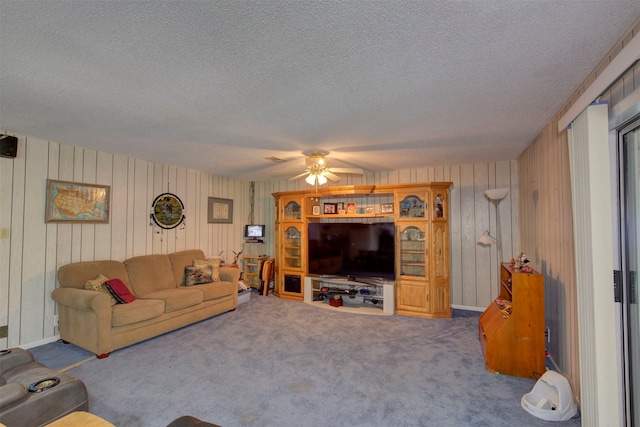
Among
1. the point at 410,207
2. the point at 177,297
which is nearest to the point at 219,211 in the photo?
the point at 177,297

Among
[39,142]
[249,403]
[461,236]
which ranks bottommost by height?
[249,403]

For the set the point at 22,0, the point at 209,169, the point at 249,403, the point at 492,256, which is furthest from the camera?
the point at 209,169

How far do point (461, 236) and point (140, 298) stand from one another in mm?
4906

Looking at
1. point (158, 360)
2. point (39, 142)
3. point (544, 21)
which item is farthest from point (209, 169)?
point (544, 21)

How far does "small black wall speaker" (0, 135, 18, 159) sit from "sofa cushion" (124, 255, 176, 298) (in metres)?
1.78

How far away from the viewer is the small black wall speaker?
3141 millimetres

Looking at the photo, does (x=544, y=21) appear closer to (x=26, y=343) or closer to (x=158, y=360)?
(x=158, y=360)

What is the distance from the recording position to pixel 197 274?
4.70 meters

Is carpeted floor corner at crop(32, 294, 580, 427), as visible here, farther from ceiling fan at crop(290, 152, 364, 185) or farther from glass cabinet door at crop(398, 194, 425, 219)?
ceiling fan at crop(290, 152, 364, 185)

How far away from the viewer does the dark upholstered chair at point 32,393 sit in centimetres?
171

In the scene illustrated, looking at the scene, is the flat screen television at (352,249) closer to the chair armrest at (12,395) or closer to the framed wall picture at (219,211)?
the framed wall picture at (219,211)

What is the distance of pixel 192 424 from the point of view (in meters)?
1.37

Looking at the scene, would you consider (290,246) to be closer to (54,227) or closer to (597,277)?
(54,227)

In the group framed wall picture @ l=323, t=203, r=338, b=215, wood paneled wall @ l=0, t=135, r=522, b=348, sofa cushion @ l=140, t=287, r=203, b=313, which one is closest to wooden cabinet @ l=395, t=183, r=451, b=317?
wood paneled wall @ l=0, t=135, r=522, b=348
